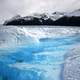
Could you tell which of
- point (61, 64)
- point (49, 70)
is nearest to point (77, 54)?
point (61, 64)

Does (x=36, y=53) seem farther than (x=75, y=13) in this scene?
No

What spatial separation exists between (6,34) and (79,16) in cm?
312

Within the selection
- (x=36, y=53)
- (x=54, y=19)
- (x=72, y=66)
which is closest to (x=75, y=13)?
(x=54, y=19)

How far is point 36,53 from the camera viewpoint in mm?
3902

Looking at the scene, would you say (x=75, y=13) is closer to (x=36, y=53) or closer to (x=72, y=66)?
(x=36, y=53)

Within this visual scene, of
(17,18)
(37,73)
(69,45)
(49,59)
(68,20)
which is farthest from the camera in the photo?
(17,18)

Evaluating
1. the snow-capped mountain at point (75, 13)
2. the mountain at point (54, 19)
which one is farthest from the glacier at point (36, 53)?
the snow-capped mountain at point (75, 13)

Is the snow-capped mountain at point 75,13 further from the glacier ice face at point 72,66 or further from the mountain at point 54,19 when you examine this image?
the glacier ice face at point 72,66

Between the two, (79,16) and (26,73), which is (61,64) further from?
(79,16)

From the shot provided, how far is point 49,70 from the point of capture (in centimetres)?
322

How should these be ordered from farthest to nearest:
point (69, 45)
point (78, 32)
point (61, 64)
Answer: point (78, 32), point (69, 45), point (61, 64)

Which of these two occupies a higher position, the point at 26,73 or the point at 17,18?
the point at 17,18

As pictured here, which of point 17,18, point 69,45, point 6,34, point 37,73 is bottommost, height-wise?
point 37,73

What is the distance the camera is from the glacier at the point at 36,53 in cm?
316
